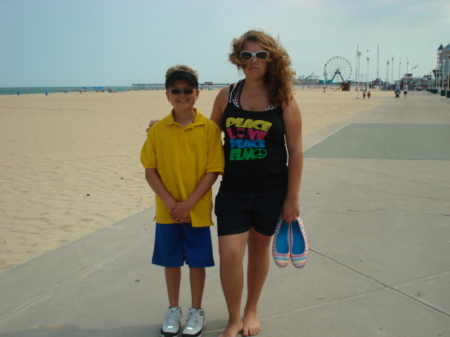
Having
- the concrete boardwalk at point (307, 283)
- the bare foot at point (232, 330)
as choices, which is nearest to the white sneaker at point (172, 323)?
the concrete boardwalk at point (307, 283)

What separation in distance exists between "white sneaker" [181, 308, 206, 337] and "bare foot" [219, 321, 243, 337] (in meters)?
0.14

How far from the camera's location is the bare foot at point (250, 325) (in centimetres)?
270

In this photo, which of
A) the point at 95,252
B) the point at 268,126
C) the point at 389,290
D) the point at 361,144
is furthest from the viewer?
the point at 361,144

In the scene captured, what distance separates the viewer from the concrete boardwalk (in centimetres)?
279

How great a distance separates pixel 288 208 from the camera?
2.65 m

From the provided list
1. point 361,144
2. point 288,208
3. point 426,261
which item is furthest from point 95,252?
point 361,144

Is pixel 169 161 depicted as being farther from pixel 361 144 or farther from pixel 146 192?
pixel 361 144

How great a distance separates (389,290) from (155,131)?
78.1 inches

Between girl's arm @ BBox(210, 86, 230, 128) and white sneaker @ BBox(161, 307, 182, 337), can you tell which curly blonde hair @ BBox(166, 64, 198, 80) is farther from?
white sneaker @ BBox(161, 307, 182, 337)

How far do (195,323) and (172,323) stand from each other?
0.14 metres

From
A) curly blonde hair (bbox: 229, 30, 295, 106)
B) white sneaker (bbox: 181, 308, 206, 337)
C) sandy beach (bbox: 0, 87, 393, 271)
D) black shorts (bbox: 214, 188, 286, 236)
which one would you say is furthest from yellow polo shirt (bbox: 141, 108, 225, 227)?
sandy beach (bbox: 0, 87, 393, 271)

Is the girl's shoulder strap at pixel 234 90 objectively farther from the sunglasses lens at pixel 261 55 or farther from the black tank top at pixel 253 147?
the sunglasses lens at pixel 261 55

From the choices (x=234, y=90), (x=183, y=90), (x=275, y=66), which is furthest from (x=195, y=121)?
(x=275, y=66)

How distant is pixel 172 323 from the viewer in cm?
269
